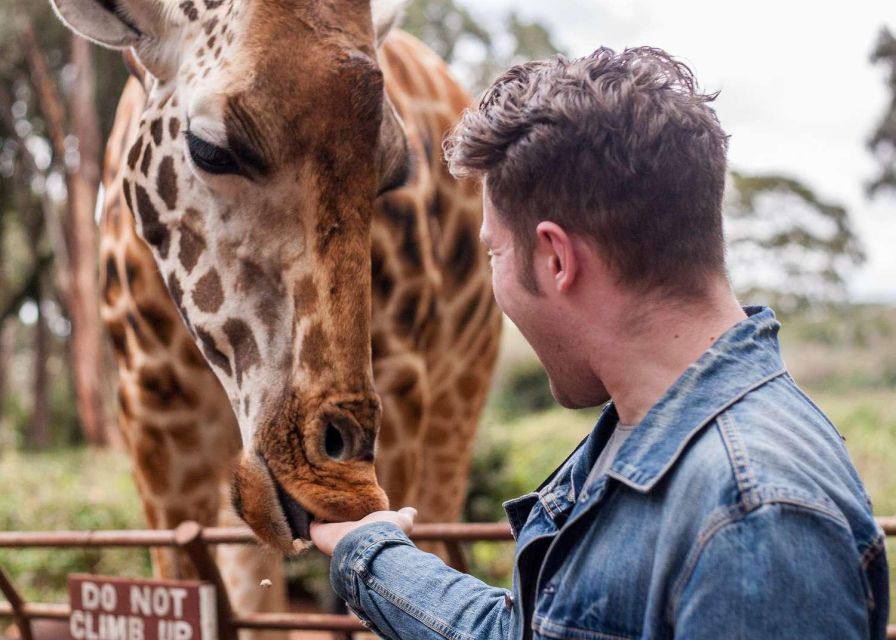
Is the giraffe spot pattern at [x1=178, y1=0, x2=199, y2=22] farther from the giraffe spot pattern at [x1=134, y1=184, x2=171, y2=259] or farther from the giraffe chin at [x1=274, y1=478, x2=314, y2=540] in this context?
the giraffe chin at [x1=274, y1=478, x2=314, y2=540]

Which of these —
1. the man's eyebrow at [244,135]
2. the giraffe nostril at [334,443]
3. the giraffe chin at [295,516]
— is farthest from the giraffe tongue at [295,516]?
the man's eyebrow at [244,135]

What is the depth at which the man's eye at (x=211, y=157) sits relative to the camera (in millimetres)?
2379

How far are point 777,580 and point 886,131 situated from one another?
19.0m

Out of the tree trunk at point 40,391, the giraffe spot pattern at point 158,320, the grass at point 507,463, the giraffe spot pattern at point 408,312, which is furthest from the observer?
the tree trunk at point 40,391

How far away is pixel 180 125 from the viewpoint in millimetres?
2592

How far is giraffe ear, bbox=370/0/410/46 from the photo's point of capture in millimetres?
3168

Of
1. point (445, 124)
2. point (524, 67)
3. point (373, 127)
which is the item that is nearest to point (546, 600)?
point (524, 67)

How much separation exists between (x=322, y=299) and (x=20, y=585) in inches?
289

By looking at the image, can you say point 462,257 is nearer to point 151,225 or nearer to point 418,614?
point 151,225

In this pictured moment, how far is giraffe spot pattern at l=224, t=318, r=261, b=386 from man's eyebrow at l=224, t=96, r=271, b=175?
15.3 inches

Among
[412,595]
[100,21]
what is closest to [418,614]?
[412,595]

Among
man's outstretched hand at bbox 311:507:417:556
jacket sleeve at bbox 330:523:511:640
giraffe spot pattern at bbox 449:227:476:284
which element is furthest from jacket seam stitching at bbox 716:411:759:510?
giraffe spot pattern at bbox 449:227:476:284

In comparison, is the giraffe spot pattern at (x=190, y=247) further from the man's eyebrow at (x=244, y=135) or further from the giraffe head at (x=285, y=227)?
the man's eyebrow at (x=244, y=135)

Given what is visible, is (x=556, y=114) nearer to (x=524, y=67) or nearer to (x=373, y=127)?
(x=524, y=67)
